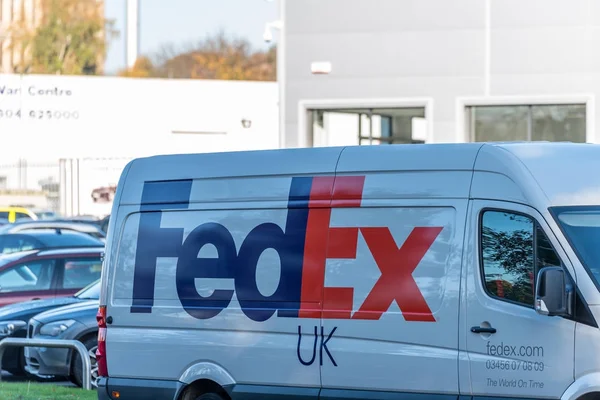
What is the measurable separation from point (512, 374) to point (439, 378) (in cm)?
52

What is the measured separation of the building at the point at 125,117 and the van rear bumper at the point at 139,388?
143 feet

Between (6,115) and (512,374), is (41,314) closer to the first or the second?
(512,374)

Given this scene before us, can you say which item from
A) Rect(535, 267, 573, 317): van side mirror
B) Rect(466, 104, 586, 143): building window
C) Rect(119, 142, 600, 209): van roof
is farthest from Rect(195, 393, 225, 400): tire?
Rect(466, 104, 586, 143): building window

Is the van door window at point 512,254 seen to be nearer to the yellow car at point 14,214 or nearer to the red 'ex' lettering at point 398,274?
the red 'ex' lettering at point 398,274

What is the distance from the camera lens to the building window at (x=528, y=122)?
20719 millimetres

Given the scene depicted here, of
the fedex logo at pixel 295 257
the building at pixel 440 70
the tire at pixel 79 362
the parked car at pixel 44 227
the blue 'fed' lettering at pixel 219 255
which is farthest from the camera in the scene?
the parked car at pixel 44 227

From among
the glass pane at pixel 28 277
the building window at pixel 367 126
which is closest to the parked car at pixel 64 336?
the glass pane at pixel 28 277

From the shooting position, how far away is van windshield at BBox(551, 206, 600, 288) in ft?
23.4

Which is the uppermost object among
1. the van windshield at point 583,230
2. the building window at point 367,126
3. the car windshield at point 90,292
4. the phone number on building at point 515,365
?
the building window at point 367,126

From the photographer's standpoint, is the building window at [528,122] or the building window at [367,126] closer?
the building window at [528,122]

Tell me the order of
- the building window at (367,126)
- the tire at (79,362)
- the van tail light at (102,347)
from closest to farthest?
the van tail light at (102,347)
the tire at (79,362)
the building window at (367,126)

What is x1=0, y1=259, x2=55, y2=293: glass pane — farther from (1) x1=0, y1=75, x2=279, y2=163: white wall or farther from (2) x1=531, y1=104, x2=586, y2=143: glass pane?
(1) x1=0, y1=75, x2=279, y2=163: white wall

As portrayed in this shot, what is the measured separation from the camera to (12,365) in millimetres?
13758

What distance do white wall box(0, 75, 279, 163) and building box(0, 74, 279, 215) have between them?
0.16 feet
